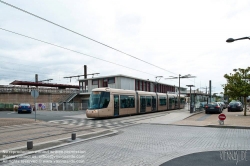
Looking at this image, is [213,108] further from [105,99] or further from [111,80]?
[111,80]

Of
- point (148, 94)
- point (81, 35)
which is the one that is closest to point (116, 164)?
point (81, 35)

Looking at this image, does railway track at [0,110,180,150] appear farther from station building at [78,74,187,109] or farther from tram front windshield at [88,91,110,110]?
station building at [78,74,187,109]

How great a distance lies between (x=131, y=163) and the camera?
6.19m

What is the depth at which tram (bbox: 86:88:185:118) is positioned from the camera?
19891mm

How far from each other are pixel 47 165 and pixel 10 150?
8.31 feet

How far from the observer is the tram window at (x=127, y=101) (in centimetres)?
2289

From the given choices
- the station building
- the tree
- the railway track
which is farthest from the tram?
the station building

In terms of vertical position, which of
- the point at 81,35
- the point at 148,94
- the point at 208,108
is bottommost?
the point at 208,108

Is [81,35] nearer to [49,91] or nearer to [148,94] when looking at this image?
[148,94]

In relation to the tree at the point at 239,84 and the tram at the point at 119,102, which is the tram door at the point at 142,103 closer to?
the tram at the point at 119,102

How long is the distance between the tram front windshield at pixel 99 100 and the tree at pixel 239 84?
13083mm

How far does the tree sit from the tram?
32.1 ft

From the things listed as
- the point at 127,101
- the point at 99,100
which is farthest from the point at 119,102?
the point at 99,100

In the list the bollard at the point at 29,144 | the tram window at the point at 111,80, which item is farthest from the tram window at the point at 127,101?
the tram window at the point at 111,80
